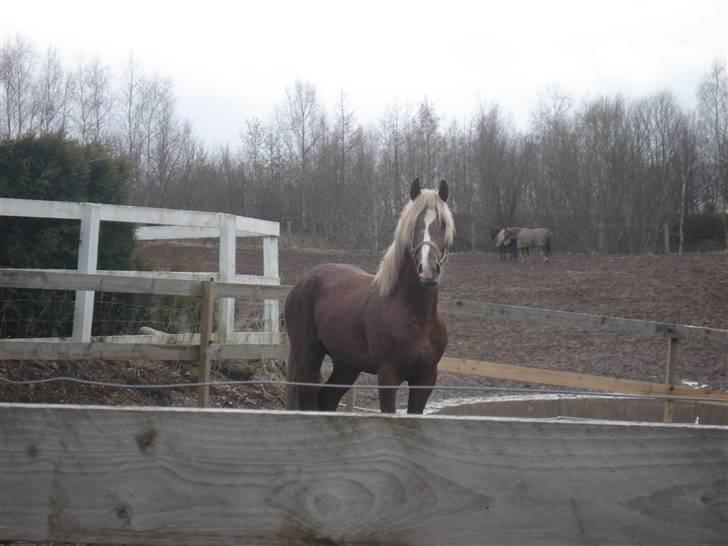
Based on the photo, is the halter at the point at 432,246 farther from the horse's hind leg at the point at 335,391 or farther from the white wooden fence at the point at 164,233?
the white wooden fence at the point at 164,233

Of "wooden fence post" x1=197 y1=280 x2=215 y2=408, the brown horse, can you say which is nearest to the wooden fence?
"wooden fence post" x1=197 y1=280 x2=215 y2=408

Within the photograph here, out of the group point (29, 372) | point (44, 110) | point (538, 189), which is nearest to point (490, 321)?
point (29, 372)

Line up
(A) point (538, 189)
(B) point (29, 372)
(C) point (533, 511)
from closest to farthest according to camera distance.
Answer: (C) point (533, 511) → (B) point (29, 372) → (A) point (538, 189)

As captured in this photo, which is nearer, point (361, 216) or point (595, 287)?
point (595, 287)

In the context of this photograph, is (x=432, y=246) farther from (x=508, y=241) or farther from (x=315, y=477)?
(x=508, y=241)

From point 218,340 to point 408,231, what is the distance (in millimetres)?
3402

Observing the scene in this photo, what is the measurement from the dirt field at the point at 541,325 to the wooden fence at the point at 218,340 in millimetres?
486

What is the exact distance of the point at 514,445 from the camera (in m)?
1.40

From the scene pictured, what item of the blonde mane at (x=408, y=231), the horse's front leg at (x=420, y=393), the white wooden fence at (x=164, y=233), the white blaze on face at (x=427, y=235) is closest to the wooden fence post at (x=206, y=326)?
the white wooden fence at (x=164, y=233)

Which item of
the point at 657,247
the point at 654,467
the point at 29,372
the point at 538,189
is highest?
the point at 538,189

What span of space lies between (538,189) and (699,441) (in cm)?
4068

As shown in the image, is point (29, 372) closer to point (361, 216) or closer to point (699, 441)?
point (699, 441)

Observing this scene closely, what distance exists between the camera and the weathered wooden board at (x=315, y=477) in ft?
4.58

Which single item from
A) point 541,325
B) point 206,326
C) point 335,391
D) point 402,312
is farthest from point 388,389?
point 541,325
